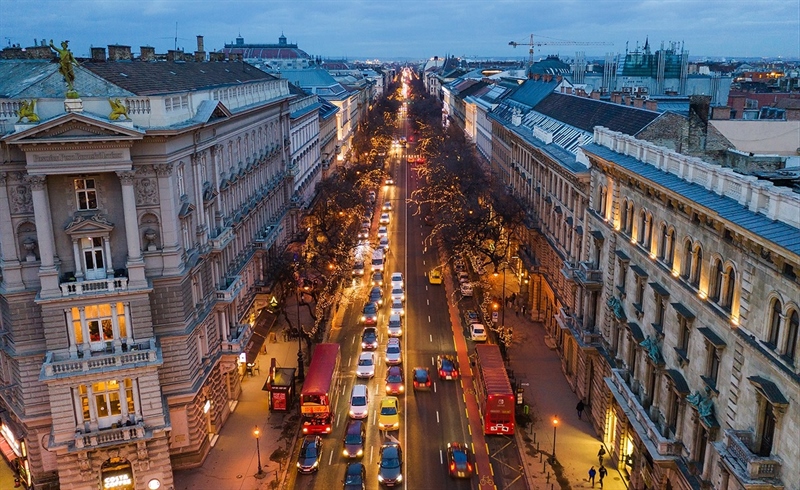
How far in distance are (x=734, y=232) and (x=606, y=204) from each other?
798 inches

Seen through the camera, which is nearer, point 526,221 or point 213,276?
point 213,276

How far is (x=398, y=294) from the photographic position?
261 feet

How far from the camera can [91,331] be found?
43125mm

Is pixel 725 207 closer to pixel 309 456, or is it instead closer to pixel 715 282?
pixel 715 282

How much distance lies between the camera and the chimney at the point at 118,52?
58719 mm

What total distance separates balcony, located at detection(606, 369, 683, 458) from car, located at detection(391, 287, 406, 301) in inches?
1391

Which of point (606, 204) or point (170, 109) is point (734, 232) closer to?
point (606, 204)

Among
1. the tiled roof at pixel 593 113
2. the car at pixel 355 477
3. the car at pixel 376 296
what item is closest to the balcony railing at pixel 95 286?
the car at pixel 355 477

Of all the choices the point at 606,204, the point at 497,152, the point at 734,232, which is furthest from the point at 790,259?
the point at 497,152

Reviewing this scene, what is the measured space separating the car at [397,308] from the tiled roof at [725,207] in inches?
1321

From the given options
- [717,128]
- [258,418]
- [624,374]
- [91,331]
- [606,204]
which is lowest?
[258,418]

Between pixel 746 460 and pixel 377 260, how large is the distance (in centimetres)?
6620

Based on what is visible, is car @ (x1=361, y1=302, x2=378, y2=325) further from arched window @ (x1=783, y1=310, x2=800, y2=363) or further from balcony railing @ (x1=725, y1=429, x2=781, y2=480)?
arched window @ (x1=783, y1=310, x2=800, y2=363)

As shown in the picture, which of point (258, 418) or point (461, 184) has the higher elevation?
point (461, 184)
